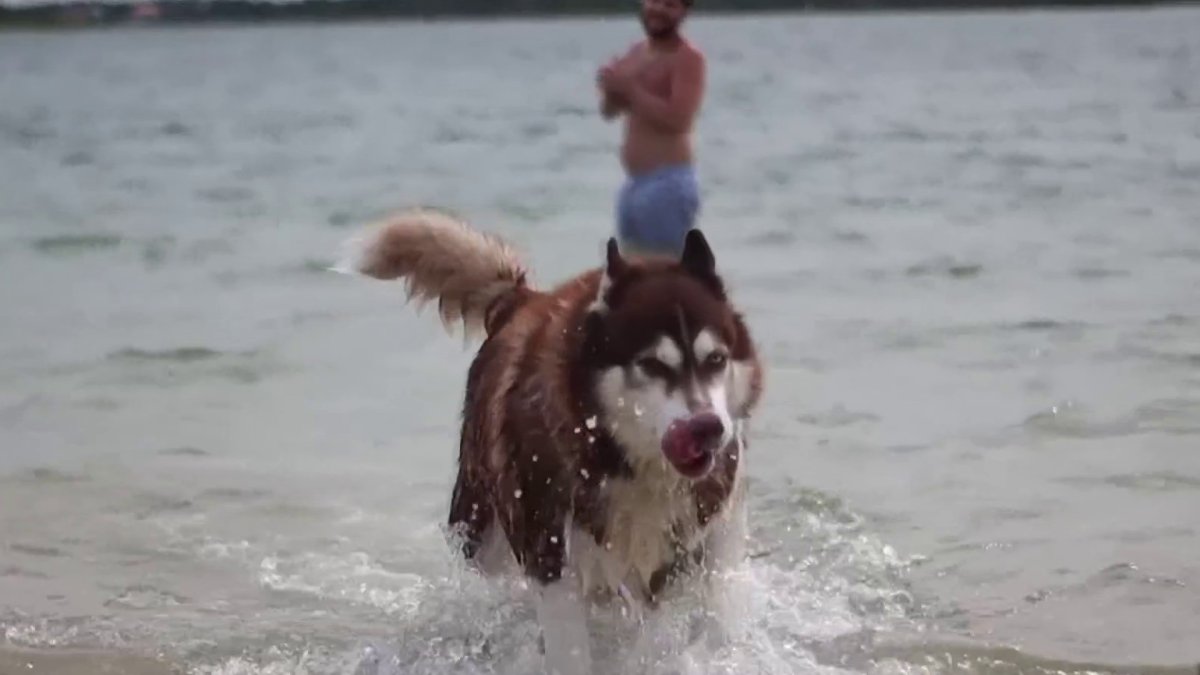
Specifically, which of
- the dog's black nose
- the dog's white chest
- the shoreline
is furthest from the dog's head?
the shoreline

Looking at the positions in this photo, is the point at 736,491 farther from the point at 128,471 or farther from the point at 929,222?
the point at 929,222

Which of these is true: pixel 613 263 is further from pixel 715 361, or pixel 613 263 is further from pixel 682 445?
pixel 682 445

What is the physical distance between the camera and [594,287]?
5824 mm


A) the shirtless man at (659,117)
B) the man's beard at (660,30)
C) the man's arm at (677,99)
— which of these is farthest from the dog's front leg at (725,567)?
the man's beard at (660,30)

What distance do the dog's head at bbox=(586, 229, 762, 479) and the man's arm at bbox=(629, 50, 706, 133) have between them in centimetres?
58

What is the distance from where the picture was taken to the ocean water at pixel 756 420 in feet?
23.5

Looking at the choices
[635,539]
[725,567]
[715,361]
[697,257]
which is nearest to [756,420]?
[725,567]

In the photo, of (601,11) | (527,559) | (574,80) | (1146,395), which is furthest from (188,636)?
(601,11)

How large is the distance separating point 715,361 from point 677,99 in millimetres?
1098

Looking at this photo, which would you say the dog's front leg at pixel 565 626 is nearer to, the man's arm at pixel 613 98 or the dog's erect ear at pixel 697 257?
the dog's erect ear at pixel 697 257

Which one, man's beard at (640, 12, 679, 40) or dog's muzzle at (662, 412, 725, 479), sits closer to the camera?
dog's muzzle at (662, 412, 725, 479)

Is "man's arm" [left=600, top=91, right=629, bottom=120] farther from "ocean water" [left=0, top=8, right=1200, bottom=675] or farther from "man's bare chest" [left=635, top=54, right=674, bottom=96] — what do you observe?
"ocean water" [left=0, top=8, right=1200, bottom=675]

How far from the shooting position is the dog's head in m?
5.30

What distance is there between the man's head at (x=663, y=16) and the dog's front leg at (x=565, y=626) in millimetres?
1803
